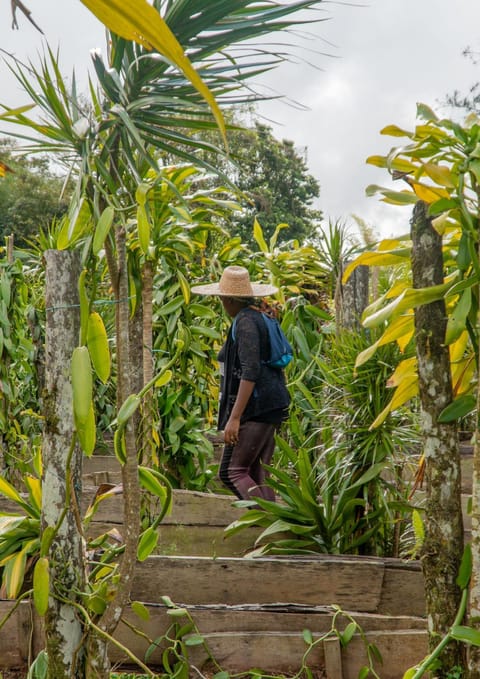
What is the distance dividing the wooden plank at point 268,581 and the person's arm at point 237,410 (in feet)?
3.38

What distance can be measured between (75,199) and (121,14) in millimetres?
1629

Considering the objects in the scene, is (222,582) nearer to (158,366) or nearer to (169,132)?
(169,132)

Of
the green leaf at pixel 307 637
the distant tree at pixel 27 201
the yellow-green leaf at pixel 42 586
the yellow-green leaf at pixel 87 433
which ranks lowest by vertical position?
the green leaf at pixel 307 637

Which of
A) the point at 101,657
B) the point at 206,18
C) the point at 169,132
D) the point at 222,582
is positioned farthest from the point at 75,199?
the point at 222,582

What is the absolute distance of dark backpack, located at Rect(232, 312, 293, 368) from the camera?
3.71m

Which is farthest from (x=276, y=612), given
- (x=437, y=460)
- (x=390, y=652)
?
(x=437, y=460)

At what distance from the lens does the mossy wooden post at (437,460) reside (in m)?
1.77

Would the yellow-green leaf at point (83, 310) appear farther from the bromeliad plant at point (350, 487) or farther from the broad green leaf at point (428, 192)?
the bromeliad plant at point (350, 487)

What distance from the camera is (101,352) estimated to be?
1802 millimetres

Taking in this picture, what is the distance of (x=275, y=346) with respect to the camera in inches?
146

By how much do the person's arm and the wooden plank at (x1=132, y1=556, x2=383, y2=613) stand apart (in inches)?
40.5

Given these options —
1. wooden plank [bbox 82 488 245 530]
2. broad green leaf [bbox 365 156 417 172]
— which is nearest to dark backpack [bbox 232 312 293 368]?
wooden plank [bbox 82 488 245 530]

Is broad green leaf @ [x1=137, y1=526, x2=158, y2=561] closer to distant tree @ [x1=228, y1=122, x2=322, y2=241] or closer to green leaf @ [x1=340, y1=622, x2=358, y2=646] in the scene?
green leaf @ [x1=340, y1=622, x2=358, y2=646]

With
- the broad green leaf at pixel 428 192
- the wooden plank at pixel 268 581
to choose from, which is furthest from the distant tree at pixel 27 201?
the broad green leaf at pixel 428 192
